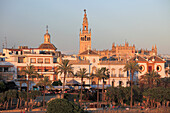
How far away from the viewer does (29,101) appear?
66.7 metres

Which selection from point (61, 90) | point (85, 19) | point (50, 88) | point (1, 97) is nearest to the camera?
point (1, 97)

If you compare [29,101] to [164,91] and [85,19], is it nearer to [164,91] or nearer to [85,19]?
[164,91]

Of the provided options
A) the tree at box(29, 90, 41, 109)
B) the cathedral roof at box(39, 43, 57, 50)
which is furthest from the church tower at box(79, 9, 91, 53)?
the tree at box(29, 90, 41, 109)

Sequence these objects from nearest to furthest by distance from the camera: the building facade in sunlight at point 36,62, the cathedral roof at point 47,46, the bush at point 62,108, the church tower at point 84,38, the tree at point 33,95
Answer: the bush at point 62,108 < the tree at point 33,95 < the building facade in sunlight at point 36,62 < the cathedral roof at point 47,46 < the church tower at point 84,38

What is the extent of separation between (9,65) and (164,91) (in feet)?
124

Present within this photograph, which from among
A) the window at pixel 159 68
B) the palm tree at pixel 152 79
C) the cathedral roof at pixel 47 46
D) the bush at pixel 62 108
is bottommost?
the bush at pixel 62 108

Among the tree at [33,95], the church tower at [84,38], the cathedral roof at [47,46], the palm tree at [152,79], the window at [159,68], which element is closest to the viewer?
the tree at [33,95]

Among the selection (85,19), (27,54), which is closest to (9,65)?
(27,54)

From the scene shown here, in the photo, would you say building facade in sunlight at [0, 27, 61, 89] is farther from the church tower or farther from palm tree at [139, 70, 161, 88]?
the church tower

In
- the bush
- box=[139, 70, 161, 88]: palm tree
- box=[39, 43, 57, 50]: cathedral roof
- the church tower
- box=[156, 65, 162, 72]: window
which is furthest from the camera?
the church tower

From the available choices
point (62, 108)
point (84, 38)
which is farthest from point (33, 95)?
point (84, 38)

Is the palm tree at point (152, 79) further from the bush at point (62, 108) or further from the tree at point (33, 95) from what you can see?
the bush at point (62, 108)

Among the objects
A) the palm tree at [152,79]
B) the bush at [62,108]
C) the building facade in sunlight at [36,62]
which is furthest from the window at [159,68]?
the bush at [62,108]

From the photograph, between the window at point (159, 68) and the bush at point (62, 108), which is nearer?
the bush at point (62, 108)
